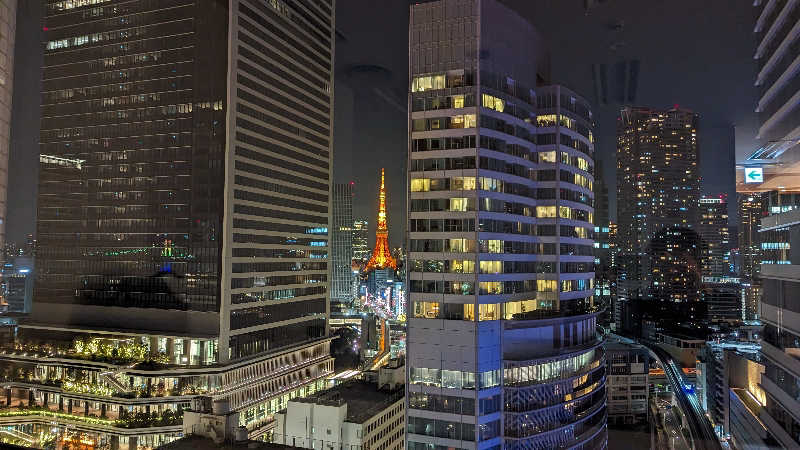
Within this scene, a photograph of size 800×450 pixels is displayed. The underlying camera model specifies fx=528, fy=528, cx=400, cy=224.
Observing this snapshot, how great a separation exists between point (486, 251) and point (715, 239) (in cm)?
8555

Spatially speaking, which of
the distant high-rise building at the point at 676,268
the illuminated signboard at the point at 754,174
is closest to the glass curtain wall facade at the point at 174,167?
the illuminated signboard at the point at 754,174

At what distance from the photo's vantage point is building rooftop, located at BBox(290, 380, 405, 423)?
26719 mm

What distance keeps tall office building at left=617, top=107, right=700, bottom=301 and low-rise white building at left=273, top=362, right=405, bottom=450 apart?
256 feet

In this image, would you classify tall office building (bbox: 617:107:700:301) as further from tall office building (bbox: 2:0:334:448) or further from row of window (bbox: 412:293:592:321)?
row of window (bbox: 412:293:592:321)

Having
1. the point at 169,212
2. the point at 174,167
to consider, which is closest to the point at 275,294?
the point at 169,212

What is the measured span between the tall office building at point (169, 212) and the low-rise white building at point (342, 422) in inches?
284

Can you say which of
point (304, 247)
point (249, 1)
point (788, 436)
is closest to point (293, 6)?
point (249, 1)

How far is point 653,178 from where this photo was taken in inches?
4085

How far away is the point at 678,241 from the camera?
9175 centimetres

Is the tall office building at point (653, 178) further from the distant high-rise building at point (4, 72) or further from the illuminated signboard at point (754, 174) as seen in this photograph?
the distant high-rise building at point (4, 72)

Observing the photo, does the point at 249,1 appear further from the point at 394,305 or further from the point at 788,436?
the point at 394,305

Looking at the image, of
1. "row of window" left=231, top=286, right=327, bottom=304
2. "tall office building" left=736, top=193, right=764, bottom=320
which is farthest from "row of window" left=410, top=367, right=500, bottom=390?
"tall office building" left=736, top=193, right=764, bottom=320

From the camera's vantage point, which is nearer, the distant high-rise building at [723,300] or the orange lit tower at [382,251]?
the distant high-rise building at [723,300]

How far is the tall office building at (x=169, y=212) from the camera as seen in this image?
32.9 meters
